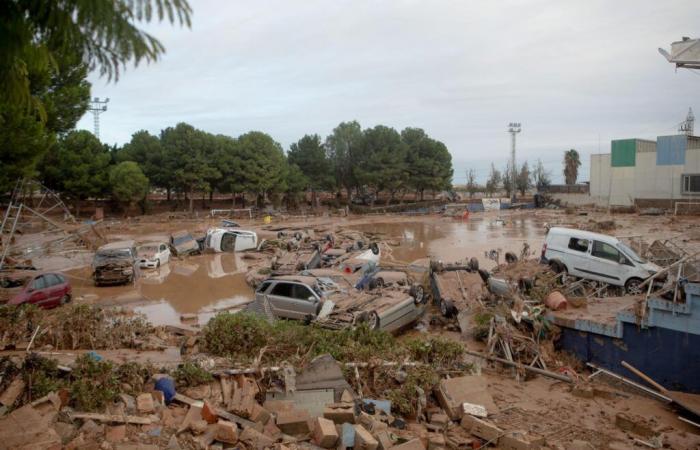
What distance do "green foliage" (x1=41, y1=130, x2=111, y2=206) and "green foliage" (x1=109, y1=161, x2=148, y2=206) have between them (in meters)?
1.16

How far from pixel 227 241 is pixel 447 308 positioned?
1836 centimetres

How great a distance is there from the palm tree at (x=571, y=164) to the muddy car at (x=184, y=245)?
81480 mm

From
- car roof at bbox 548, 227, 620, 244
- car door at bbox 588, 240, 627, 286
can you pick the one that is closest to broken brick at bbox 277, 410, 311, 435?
car door at bbox 588, 240, 627, 286

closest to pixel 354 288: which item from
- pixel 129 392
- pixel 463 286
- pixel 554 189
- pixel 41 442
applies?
pixel 463 286

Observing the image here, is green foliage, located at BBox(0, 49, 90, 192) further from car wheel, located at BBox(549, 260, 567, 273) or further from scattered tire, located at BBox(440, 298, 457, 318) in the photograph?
car wheel, located at BBox(549, 260, 567, 273)

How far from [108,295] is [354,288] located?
9.95 m

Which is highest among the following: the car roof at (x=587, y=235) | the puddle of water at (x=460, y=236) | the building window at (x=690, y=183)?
the building window at (x=690, y=183)

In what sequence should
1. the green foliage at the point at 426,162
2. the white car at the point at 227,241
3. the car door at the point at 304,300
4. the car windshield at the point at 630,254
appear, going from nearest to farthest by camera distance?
the car door at the point at 304,300 → the car windshield at the point at 630,254 → the white car at the point at 227,241 → the green foliage at the point at 426,162

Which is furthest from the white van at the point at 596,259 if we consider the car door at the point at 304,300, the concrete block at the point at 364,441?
the concrete block at the point at 364,441

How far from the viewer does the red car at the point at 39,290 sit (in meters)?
14.3

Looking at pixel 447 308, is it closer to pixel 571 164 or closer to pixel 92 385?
pixel 92 385

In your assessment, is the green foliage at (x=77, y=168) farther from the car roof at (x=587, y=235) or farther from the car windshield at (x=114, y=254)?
the car roof at (x=587, y=235)

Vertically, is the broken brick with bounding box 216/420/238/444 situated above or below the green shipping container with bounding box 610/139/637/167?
below

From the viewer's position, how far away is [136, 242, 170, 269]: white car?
2444cm
